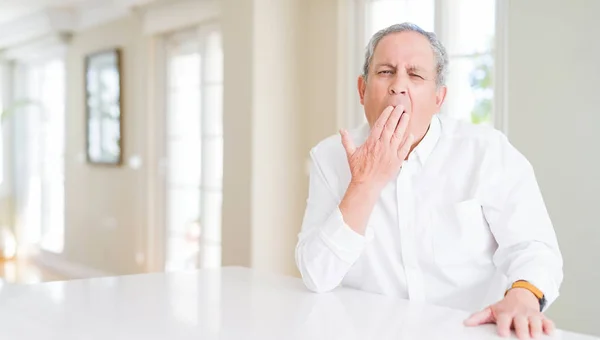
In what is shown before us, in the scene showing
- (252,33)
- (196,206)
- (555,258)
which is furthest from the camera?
(196,206)

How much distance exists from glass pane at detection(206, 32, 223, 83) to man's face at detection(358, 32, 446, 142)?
3.62 m

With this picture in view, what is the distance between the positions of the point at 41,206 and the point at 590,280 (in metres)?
6.61

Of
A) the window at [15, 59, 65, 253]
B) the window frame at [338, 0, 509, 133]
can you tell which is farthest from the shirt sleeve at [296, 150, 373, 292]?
the window at [15, 59, 65, 253]

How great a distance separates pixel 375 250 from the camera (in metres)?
1.64

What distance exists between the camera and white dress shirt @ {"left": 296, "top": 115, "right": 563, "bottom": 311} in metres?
1.48

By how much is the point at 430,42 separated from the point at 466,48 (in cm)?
207

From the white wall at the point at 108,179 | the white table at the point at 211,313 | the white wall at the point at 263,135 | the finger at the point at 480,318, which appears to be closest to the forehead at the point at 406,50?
the white table at the point at 211,313

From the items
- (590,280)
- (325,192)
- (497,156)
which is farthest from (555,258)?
(590,280)

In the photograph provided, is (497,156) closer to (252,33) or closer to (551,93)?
(551,93)

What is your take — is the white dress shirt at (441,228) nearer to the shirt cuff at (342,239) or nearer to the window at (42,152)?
the shirt cuff at (342,239)

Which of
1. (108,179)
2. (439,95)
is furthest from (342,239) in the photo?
(108,179)

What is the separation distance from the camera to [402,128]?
149 cm

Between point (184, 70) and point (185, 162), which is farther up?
point (184, 70)

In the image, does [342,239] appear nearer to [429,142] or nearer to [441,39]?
[429,142]
